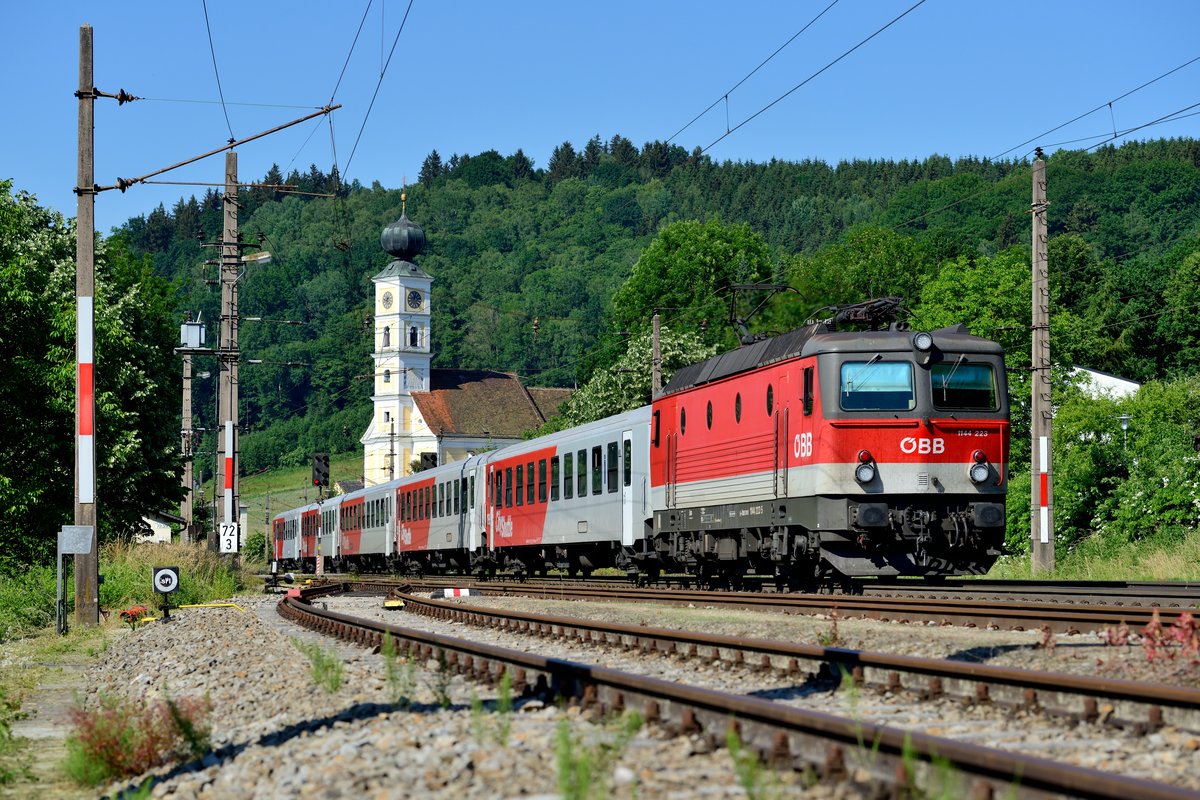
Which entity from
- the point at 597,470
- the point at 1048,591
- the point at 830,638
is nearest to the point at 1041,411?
the point at 597,470

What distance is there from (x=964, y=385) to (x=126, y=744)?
485 inches

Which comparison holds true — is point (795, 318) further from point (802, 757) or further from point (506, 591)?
point (802, 757)

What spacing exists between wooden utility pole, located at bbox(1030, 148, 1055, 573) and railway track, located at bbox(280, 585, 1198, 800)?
683 inches

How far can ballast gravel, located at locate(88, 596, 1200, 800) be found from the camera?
6.45m

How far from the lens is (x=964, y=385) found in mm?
18281

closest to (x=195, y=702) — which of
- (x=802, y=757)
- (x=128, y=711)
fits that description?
(x=128, y=711)

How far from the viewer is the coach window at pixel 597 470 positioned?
26.7 meters

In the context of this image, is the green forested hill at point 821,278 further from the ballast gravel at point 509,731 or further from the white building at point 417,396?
the ballast gravel at point 509,731

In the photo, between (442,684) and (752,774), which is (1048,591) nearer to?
(442,684)

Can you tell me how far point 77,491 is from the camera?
811 inches

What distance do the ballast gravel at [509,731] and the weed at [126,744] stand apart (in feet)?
0.66

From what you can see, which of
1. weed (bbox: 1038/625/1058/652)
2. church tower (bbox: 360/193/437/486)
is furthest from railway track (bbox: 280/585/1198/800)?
church tower (bbox: 360/193/437/486)

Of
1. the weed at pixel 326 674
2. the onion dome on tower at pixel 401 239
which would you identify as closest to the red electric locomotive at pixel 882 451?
the weed at pixel 326 674

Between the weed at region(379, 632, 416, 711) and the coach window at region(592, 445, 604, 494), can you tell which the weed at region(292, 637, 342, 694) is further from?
the coach window at region(592, 445, 604, 494)
